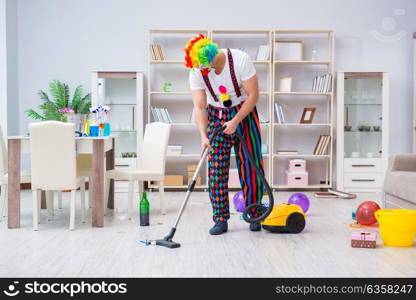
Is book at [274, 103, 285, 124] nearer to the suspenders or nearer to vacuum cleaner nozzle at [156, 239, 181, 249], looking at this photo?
the suspenders

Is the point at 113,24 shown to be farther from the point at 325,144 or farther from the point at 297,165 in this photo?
the point at 325,144

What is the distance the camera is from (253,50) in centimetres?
737

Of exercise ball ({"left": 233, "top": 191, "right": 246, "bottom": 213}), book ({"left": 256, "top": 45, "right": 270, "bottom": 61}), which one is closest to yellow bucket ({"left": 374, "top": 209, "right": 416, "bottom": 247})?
exercise ball ({"left": 233, "top": 191, "right": 246, "bottom": 213})

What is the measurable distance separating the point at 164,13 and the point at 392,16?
2871 mm

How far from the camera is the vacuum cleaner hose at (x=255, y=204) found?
12.4 ft

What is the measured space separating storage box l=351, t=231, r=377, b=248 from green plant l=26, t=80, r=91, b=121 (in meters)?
4.34

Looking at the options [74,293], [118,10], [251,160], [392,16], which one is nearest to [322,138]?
[392,16]

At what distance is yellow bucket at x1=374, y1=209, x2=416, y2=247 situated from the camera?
3.63 m

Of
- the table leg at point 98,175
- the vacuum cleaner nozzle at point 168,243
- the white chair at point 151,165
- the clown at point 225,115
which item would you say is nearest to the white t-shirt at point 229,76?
the clown at point 225,115

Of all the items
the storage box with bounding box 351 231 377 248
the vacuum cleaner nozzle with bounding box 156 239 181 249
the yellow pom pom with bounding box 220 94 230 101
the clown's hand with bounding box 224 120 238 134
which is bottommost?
the vacuum cleaner nozzle with bounding box 156 239 181 249

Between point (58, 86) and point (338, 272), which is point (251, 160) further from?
point (58, 86)

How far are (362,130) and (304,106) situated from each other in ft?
2.57

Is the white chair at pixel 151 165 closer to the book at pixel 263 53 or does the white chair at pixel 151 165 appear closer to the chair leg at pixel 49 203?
the chair leg at pixel 49 203

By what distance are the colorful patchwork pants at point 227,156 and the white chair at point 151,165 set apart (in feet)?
3.29
